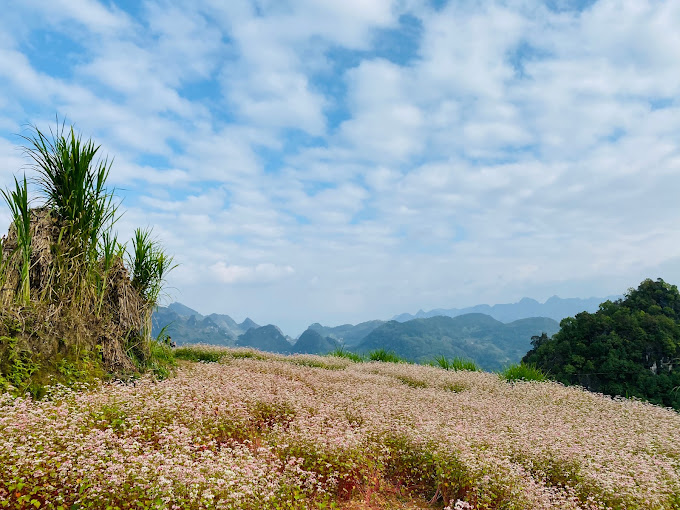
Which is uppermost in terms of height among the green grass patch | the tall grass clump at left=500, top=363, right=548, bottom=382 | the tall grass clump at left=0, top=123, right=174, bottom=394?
the tall grass clump at left=0, top=123, right=174, bottom=394

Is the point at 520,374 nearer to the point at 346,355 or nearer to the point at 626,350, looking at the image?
the point at 626,350

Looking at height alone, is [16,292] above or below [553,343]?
above

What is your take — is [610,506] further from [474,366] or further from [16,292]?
[474,366]

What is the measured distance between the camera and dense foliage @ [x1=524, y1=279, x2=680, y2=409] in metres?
17.9

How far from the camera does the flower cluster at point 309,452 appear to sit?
4715 mm

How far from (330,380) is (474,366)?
35.3 feet

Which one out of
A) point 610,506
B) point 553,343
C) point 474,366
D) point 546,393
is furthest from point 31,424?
point 553,343

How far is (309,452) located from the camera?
6418 mm

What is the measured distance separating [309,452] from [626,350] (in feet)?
61.3

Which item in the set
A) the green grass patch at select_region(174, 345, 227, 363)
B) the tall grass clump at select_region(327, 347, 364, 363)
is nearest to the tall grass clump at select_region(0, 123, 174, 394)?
the green grass patch at select_region(174, 345, 227, 363)

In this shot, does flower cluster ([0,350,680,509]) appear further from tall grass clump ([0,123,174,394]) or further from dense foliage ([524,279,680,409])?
dense foliage ([524,279,680,409])

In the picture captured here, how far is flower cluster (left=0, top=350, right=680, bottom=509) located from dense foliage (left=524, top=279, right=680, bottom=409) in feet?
26.6

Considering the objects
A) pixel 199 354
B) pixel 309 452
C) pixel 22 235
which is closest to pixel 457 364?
pixel 199 354

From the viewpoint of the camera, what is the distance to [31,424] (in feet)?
18.9
